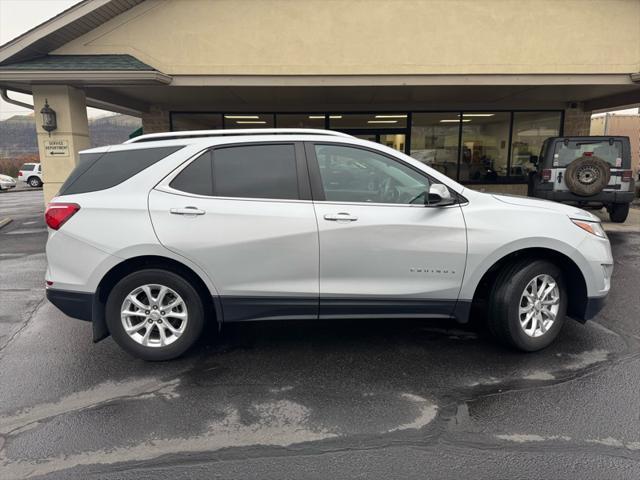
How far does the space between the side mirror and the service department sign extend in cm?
916

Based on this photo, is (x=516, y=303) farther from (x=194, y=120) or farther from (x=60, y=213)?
(x=194, y=120)

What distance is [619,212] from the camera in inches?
429

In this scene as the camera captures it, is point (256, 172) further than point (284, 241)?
Yes

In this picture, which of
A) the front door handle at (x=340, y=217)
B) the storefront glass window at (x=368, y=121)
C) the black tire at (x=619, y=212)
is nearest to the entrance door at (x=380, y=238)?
the front door handle at (x=340, y=217)

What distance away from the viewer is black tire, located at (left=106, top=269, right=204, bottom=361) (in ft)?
12.2

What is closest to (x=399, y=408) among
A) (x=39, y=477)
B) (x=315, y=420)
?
(x=315, y=420)

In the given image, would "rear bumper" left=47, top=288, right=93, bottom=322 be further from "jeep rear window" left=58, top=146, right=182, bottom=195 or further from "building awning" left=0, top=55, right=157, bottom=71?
"building awning" left=0, top=55, right=157, bottom=71

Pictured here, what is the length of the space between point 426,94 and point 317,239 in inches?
384

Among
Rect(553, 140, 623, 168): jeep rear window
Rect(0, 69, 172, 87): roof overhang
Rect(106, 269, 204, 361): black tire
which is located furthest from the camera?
Rect(553, 140, 623, 168): jeep rear window

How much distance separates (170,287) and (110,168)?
1.11m

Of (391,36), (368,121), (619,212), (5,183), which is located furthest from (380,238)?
(5,183)

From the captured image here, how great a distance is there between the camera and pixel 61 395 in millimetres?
3436

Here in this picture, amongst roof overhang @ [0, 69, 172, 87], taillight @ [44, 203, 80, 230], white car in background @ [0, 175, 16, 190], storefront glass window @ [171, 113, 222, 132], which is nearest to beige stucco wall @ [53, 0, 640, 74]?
roof overhang @ [0, 69, 172, 87]

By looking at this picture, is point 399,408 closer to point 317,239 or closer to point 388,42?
point 317,239
